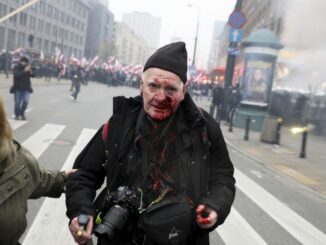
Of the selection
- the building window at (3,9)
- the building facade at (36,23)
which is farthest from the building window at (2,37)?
the building window at (3,9)

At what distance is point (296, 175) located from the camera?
9.14 m

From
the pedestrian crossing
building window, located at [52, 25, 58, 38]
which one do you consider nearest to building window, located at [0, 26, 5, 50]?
building window, located at [52, 25, 58, 38]

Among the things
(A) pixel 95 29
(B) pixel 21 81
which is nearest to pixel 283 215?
(B) pixel 21 81

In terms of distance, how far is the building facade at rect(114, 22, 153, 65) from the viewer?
516 feet

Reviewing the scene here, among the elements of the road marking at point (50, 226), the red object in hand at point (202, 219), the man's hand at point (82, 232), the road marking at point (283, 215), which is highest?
the red object in hand at point (202, 219)

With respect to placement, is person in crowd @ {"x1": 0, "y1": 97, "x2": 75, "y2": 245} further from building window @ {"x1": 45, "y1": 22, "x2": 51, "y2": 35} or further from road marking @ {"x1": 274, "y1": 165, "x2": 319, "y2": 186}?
building window @ {"x1": 45, "y1": 22, "x2": 51, "y2": 35}

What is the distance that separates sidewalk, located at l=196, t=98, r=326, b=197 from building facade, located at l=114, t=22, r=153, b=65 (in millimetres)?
134425

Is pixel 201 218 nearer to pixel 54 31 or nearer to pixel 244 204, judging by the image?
pixel 244 204

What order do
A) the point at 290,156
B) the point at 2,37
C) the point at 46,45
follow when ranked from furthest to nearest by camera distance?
the point at 46,45
the point at 2,37
the point at 290,156

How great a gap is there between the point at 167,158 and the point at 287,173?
7.50 metres

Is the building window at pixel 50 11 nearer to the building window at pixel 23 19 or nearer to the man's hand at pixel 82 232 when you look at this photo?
the building window at pixel 23 19

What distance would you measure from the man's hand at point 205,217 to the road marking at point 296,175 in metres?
6.74

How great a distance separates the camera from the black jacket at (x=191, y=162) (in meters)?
2.29

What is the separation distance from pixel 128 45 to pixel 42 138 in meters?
163
